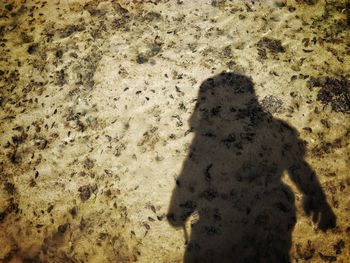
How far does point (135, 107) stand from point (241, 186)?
5.39 ft

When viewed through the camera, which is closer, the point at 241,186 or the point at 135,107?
the point at 241,186

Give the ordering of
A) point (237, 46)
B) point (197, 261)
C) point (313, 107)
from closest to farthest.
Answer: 1. point (197, 261)
2. point (313, 107)
3. point (237, 46)

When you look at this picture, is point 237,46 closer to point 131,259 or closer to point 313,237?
point 313,237

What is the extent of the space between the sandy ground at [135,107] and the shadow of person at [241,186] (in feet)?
0.30

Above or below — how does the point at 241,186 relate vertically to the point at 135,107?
below

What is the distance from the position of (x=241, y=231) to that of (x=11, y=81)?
3.68 meters

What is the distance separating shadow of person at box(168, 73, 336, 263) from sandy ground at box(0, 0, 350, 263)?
9 cm

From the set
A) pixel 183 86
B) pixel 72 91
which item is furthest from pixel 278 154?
pixel 72 91

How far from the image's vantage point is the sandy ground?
2.74 metres

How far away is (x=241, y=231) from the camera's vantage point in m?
2.66

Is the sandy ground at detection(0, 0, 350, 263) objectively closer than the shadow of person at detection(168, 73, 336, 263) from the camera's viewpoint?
No

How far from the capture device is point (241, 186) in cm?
284

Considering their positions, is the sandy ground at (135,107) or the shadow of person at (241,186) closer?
the shadow of person at (241,186)

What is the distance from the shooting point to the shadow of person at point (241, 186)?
2627 millimetres
